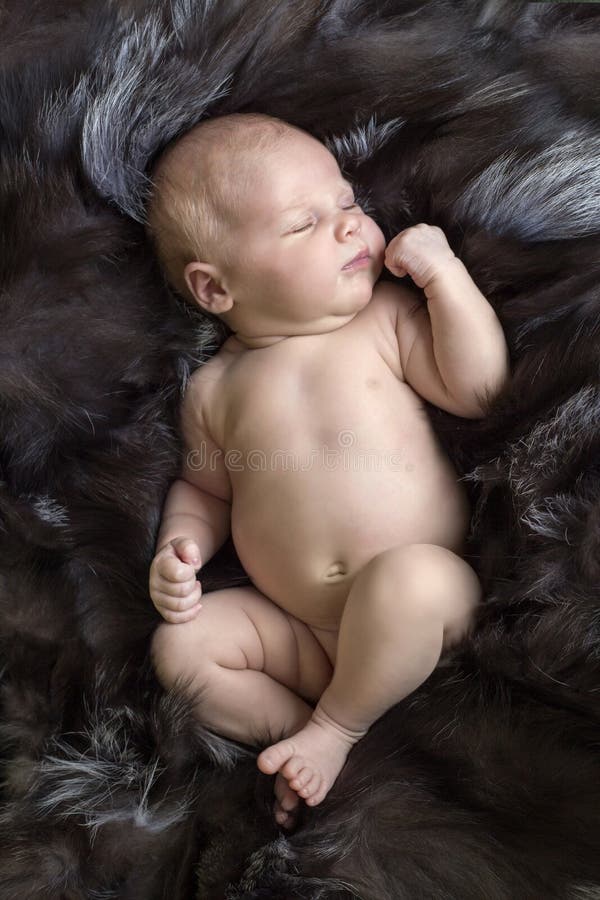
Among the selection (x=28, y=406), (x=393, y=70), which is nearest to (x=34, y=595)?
(x=28, y=406)

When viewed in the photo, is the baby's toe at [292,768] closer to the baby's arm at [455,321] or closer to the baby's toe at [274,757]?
the baby's toe at [274,757]

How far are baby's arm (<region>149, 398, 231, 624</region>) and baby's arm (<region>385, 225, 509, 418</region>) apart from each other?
30 cm

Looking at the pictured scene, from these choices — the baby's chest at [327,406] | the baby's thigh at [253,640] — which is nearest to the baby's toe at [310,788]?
the baby's thigh at [253,640]

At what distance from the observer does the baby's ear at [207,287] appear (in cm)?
115

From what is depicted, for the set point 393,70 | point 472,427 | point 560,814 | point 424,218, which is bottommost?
point 560,814

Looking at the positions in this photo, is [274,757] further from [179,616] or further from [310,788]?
[179,616]

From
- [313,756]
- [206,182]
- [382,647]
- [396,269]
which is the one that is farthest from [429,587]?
[206,182]

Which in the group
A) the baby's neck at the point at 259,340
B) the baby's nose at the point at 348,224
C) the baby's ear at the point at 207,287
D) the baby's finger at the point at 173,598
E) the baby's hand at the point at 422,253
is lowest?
the baby's finger at the point at 173,598

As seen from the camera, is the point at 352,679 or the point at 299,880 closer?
the point at 299,880

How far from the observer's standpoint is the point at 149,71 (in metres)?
1.09

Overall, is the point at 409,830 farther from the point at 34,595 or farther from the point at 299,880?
the point at 34,595

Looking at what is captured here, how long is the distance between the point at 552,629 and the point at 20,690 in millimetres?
540

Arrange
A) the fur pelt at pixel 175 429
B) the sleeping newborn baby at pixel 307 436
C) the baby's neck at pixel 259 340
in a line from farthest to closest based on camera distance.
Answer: the baby's neck at pixel 259 340 < the sleeping newborn baby at pixel 307 436 < the fur pelt at pixel 175 429

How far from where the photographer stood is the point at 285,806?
39.7 inches
